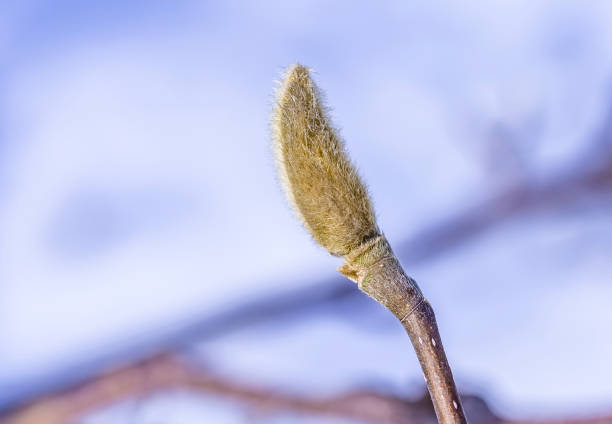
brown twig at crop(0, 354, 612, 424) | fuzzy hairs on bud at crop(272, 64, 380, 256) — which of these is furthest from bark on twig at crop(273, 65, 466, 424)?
brown twig at crop(0, 354, 612, 424)

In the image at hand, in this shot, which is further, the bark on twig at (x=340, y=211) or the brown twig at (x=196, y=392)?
the brown twig at (x=196, y=392)

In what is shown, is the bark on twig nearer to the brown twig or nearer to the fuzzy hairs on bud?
the fuzzy hairs on bud

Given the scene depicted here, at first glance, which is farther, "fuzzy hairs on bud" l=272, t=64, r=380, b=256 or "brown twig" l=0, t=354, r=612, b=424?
"brown twig" l=0, t=354, r=612, b=424

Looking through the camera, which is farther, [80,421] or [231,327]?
[231,327]

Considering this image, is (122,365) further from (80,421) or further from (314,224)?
(314,224)

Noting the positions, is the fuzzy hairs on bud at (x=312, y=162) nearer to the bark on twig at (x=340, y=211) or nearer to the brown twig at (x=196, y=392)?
the bark on twig at (x=340, y=211)

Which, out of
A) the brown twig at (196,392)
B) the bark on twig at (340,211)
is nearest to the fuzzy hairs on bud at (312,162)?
the bark on twig at (340,211)

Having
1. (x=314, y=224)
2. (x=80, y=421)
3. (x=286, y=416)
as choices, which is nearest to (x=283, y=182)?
(x=314, y=224)

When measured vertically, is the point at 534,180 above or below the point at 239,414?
above
